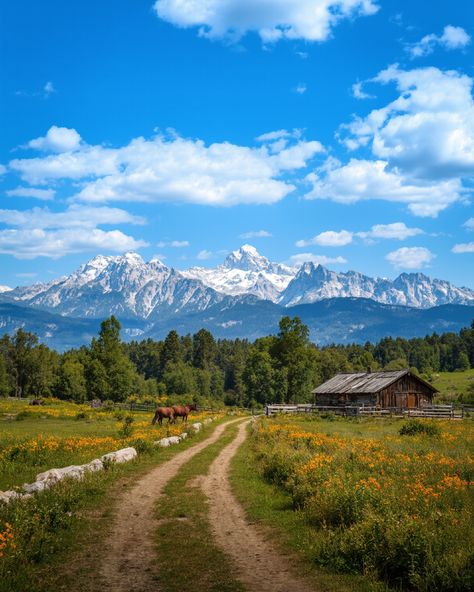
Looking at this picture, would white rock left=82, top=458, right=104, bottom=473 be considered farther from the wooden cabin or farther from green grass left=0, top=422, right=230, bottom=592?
Result: the wooden cabin

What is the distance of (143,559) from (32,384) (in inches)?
5487

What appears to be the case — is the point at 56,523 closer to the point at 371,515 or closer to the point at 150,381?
the point at 371,515

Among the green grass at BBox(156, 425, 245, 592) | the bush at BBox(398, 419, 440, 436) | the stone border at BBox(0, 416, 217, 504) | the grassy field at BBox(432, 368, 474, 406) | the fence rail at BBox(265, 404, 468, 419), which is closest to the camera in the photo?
the green grass at BBox(156, 425, 245, 592)

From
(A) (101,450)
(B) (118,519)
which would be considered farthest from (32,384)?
(B) (118,519)

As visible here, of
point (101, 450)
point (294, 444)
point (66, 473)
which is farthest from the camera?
point (294, 444)

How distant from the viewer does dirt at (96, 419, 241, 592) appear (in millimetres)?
9837

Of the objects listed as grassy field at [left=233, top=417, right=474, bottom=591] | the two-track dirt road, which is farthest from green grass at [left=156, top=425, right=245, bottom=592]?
grassy field at [left=233, top=417, right=474, bottom=591]

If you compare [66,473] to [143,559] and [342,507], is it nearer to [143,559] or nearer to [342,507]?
[143,559]

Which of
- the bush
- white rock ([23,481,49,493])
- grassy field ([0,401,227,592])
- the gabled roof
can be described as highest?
the gabled roof

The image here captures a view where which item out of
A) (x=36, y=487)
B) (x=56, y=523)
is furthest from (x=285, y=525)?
(x=36, y=487)

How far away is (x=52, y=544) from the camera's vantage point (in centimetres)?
1161

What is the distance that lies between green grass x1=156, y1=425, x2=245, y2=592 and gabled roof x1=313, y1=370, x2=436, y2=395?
53.7 m

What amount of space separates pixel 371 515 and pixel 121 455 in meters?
14.5

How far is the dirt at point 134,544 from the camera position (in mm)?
9837
